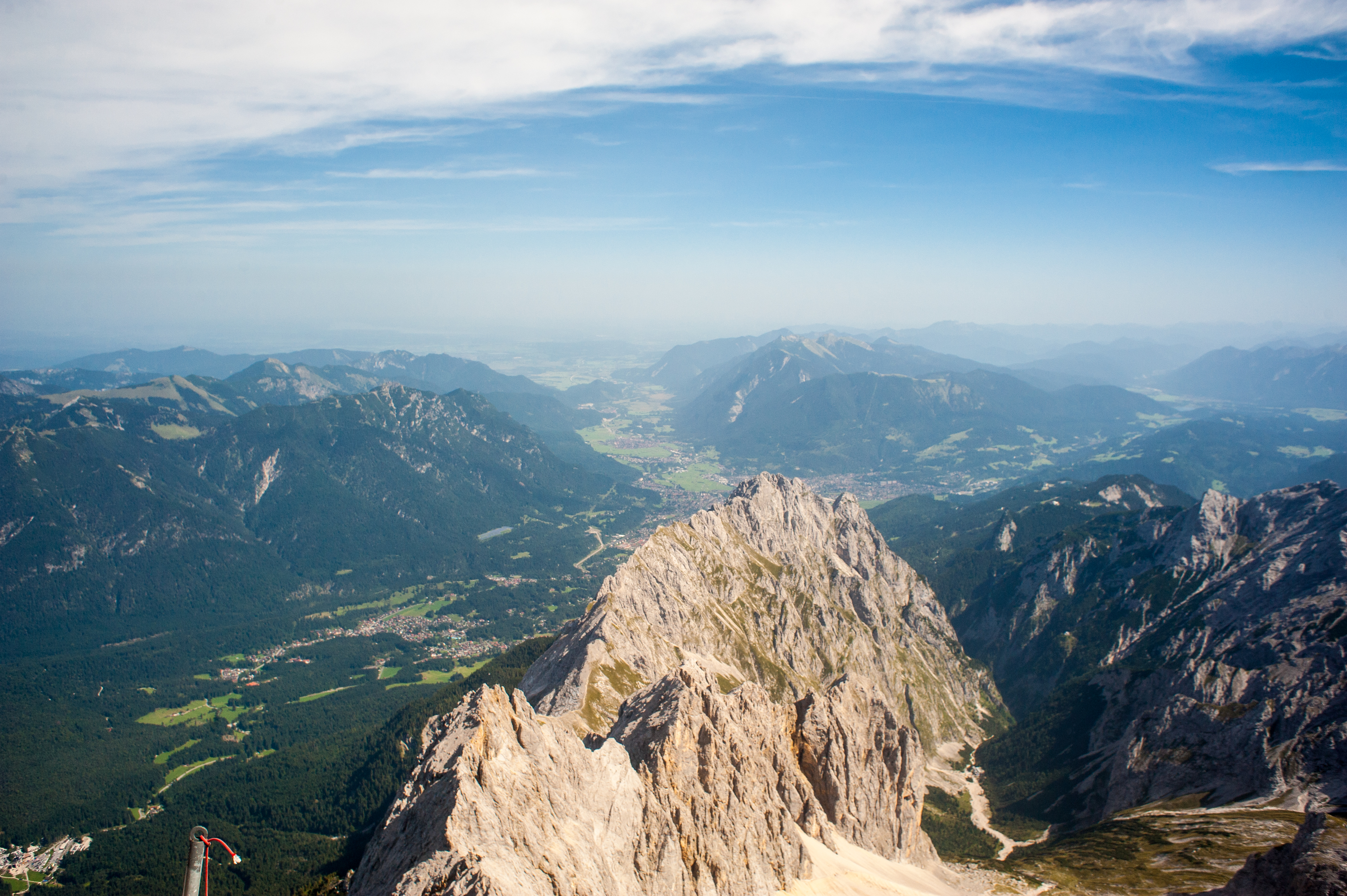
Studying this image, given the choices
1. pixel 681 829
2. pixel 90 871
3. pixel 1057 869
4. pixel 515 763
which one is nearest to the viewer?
pixel 515 763

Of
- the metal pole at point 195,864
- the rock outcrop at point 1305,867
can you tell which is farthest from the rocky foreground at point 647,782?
the rock outcrop at point 1305,867

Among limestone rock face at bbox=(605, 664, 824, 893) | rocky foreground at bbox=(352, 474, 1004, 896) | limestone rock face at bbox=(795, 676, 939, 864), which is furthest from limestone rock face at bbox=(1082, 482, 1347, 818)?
limestone rock face at bbox=(605, 664, 824, 893)

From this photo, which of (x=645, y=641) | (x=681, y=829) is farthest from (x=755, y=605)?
(x=681, y=829)

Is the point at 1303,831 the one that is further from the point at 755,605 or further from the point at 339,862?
the point at 339,862

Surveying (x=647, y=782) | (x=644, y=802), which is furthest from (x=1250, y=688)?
(x=644, y=802)

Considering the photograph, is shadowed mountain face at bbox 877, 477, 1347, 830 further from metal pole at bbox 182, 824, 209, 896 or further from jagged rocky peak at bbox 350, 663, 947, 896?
metal pole at bbox 182, 824, 209, 896

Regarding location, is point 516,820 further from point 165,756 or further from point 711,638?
point 165,756

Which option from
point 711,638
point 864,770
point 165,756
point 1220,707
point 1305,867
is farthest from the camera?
point 165,756
